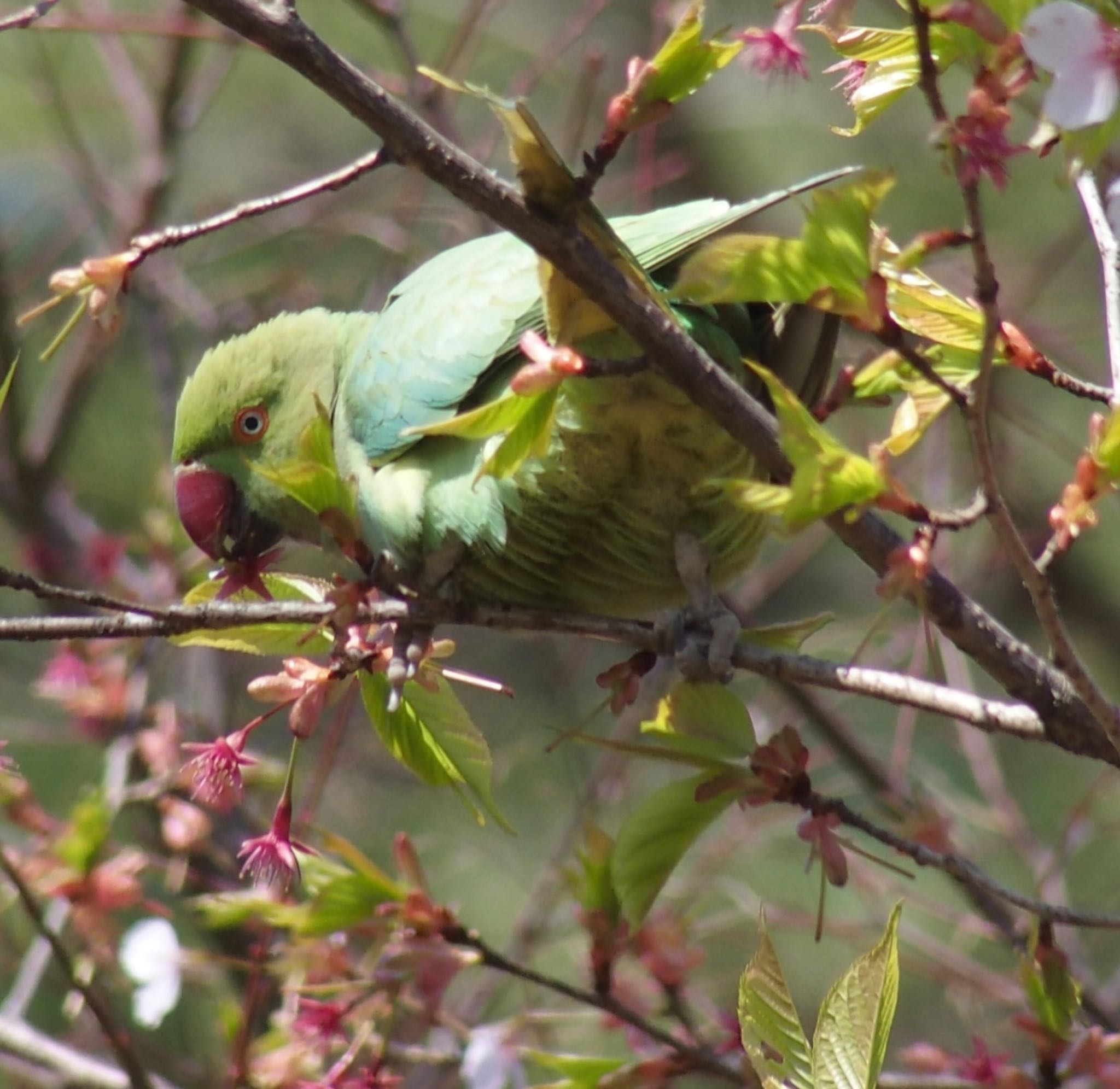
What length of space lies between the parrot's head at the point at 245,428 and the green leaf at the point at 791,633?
1.08 metres

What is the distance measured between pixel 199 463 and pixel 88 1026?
4.37ft

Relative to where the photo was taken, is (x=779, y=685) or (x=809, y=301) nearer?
(x=809, y=301)

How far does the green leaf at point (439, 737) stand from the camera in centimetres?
168

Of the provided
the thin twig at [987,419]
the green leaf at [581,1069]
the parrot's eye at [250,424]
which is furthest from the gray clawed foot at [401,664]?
the parrot's eye at [250,424]

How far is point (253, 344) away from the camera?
2.73 metres

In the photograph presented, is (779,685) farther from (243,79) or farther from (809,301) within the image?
(243,79)

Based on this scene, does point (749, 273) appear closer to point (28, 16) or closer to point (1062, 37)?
point (1062, 37)

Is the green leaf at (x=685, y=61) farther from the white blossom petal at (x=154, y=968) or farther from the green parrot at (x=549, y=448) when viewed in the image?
the white blossom petal at (x=154, y=968)

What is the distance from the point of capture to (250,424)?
8.91ft

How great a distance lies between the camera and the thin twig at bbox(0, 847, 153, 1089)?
1.71 m

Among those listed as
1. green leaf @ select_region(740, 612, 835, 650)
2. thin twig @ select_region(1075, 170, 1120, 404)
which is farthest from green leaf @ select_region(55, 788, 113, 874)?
thin twig @ select_region(1075, 170, 1120, 404)

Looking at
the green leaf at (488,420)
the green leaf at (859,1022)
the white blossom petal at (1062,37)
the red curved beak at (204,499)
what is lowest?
the green leaf at (859,1022)

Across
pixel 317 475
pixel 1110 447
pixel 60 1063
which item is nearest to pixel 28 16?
pixel 317 475

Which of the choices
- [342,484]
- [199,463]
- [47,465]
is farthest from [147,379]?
[342,484]
